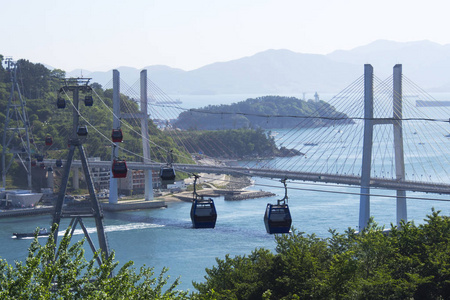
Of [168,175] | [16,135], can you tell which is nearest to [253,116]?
[16,135]

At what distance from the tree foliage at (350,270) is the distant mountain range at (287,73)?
14627 cm

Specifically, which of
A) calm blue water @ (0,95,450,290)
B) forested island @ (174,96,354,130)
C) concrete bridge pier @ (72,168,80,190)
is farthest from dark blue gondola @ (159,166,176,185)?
forested island @ (174,96,354,130)

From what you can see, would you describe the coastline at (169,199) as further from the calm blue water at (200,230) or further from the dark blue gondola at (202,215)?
the dark blue gondola at (202,215)

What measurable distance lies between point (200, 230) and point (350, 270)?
12.4 meters

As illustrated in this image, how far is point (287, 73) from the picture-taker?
18838cm

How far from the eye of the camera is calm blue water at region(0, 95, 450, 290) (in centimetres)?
1722

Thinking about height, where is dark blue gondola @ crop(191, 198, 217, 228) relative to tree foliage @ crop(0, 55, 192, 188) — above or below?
below

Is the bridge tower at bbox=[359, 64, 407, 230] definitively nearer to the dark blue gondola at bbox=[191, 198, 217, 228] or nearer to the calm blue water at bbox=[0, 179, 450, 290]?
the calm blue water at bbox=[0, 179, 450, 290]

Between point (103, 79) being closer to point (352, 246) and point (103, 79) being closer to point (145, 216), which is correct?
point (145, 216)

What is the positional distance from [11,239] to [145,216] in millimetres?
5493

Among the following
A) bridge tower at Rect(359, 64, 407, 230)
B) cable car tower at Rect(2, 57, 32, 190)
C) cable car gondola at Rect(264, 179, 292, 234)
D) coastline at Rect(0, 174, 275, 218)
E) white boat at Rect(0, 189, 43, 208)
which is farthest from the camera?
cable car tower at Rect(2, 57, 32, 190)

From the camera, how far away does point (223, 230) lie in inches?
810

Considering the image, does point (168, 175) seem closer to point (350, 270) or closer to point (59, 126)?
point (350, 270)

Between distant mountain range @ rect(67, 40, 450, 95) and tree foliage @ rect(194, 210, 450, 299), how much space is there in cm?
14627
